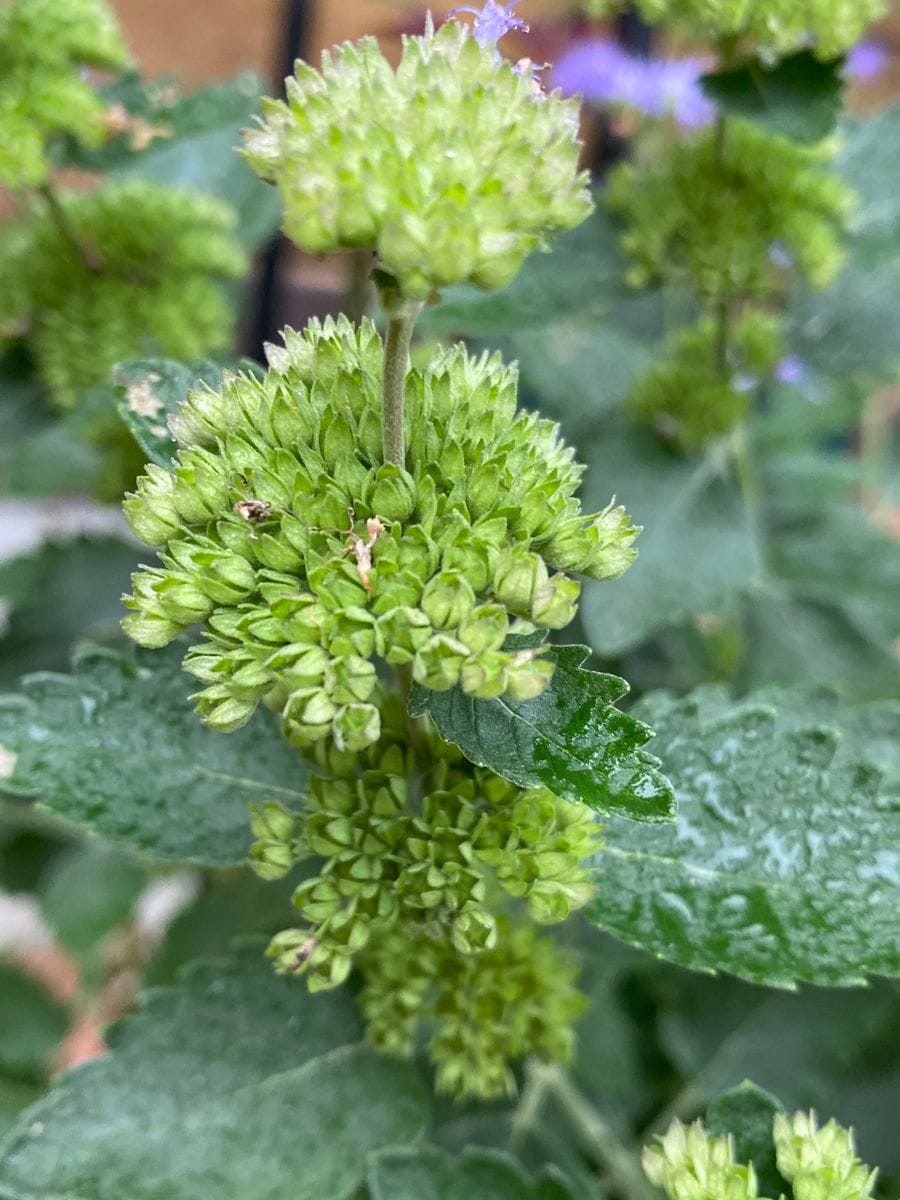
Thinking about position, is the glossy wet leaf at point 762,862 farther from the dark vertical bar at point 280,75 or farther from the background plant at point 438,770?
the dark vertical bar at point 280,75

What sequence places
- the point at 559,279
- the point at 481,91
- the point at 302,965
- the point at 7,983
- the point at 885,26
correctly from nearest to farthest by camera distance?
the point at 481,91 → the point at 302,965 → the point at 559,279 → the point at 7,983 → the point at 885,26

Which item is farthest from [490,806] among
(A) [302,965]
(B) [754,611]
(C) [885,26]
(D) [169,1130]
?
(C) [885,26]

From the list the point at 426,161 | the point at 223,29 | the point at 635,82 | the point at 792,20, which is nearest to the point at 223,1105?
the point at 426,161

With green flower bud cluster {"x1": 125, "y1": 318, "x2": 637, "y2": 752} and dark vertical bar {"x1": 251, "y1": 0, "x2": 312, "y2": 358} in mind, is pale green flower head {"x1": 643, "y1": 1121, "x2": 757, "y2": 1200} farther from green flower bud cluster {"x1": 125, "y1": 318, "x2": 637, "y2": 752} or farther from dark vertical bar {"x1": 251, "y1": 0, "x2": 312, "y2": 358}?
dark vertical bar {"x1": 251, "y1": 0, "x2": 312, "y2": 358}

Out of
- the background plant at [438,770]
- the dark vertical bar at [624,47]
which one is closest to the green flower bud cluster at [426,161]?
the background plant at [438,770]

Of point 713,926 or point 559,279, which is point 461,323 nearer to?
point 559,279

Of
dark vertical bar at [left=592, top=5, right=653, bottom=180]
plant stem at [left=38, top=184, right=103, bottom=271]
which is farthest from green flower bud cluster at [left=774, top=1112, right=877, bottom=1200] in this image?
dark vertical bar at [left=592, top=5, right=653, bottom=180]
